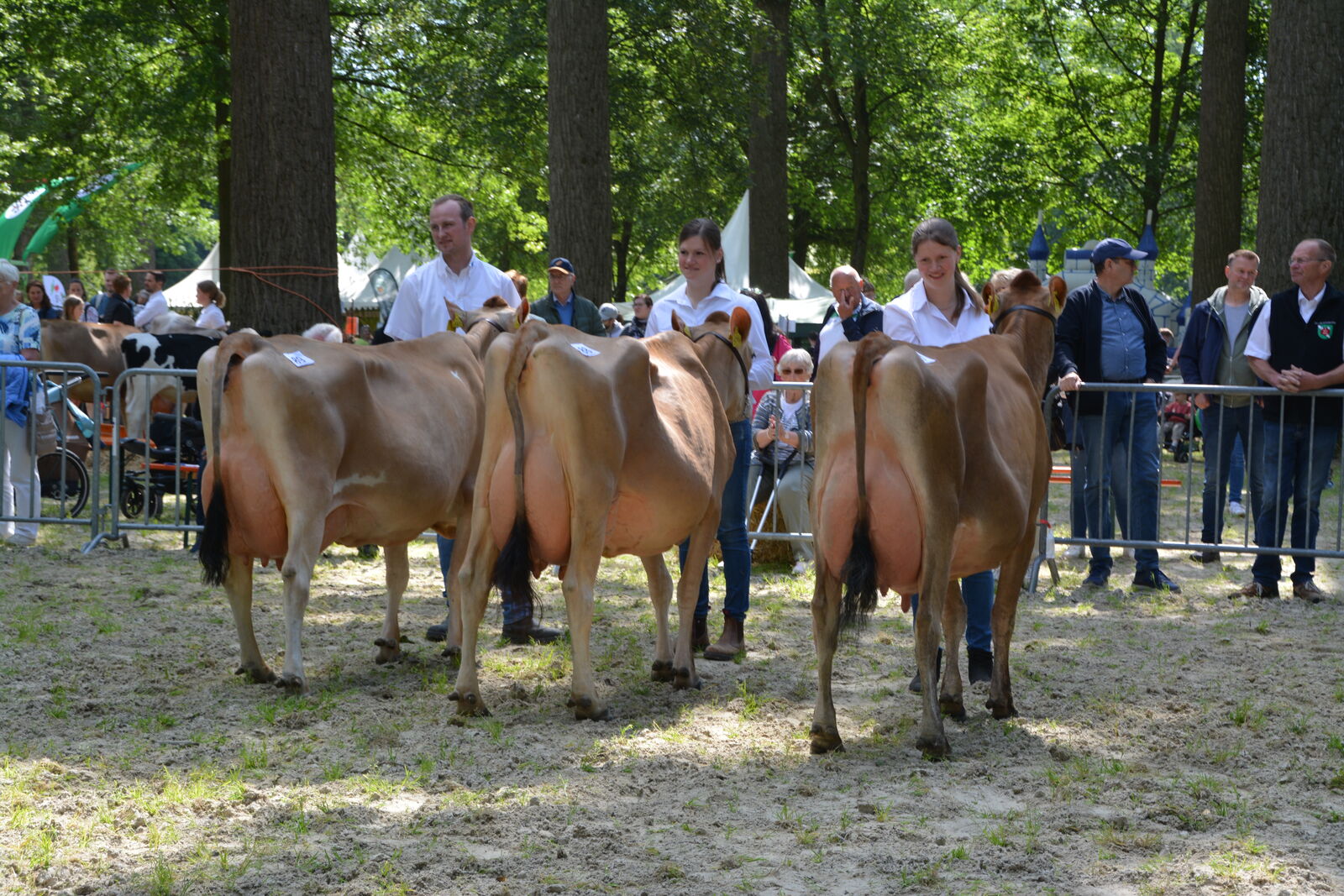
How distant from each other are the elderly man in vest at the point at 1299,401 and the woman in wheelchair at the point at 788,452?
308 centimetres

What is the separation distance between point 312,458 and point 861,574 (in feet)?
8.45

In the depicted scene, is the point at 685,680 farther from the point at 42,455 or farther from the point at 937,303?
the point at 42,455

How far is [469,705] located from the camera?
19.4 ft

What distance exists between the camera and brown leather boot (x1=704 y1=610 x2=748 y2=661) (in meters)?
7.29

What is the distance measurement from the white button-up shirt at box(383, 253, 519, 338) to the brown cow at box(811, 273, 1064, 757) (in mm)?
2787

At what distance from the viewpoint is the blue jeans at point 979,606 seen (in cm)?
642

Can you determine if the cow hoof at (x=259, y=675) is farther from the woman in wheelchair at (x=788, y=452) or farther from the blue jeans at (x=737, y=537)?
the woman in wheelchair at (x=788, y=452)

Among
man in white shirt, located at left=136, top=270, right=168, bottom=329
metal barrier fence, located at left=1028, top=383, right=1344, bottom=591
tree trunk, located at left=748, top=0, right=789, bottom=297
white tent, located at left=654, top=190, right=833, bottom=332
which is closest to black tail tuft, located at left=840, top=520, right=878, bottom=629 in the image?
metal barrier fence, located at left=1028, top=383, right=1344, bottom=591

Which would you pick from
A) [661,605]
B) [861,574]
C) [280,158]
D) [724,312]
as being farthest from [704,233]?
[280,158]

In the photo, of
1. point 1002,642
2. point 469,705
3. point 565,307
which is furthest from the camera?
point 565,307

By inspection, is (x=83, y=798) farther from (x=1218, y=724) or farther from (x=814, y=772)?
(x=1218, y=724)

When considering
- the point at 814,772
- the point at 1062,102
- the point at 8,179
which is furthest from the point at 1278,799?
the point at 8,179

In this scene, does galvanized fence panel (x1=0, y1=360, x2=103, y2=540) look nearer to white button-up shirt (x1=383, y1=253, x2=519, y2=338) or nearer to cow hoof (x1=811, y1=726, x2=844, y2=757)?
white button-up shirt (x1=383, y1=253, x2=519, y2=338)

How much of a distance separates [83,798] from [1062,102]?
3052 cm
